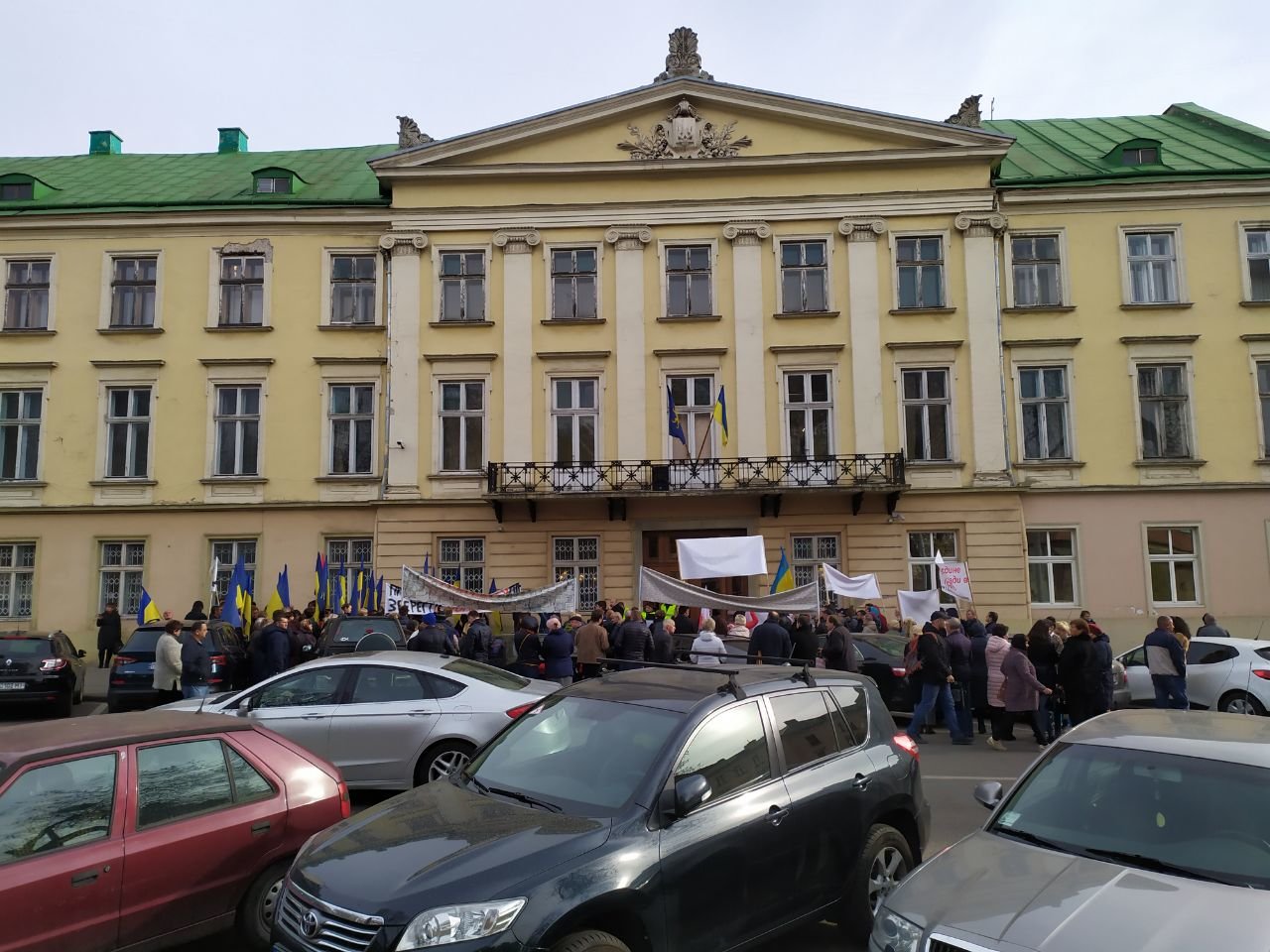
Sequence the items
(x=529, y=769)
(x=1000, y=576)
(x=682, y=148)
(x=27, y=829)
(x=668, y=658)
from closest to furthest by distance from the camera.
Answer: (x=27, y=829), (x=529, y=769), (x=668, y=658), (x=1000, y=576), (x=682, y=148)

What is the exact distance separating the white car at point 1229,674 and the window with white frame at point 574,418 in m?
14.0

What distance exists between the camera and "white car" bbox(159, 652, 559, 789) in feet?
28.4

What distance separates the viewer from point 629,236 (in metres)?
23.6

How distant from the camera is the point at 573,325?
925 inches

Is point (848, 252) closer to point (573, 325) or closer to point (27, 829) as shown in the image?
point (573, 325)

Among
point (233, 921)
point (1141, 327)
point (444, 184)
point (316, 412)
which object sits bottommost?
point (233, 921)

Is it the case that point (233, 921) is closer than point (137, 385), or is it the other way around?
point (233, 921)

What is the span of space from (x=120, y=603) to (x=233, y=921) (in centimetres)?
2146

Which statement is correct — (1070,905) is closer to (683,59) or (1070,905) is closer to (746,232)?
(746,232)

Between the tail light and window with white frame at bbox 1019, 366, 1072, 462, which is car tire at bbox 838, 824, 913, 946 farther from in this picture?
window with white frame at bbox 1019, 366, 1072, 462

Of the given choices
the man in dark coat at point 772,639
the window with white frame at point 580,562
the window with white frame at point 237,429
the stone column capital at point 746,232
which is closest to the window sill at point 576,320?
the stone column capital at point 746,232

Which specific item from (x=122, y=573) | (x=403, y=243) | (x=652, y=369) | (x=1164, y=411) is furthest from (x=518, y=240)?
(x=1164, y=411)

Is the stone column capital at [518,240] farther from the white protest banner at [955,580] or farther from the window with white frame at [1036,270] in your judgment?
the white protest banner at [955,580]

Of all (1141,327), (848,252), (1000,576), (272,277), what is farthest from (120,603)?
(1141,327)
